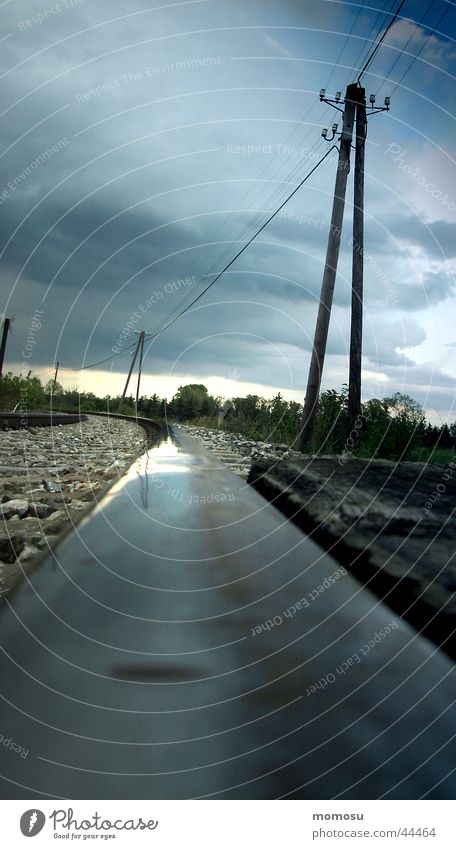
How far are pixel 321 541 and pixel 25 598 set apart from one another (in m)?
1.76

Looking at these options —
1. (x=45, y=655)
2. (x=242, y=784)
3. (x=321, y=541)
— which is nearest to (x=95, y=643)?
(x=45, y=655)

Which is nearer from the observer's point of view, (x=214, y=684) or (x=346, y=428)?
(x=214, y=684)

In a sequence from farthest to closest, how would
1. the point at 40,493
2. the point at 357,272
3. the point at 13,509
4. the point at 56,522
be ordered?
the point at 357,272 → the point at 40,493 → the point at 13,509 → the point at 56,522

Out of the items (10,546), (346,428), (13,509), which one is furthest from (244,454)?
(10,546)

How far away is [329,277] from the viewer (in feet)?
35.4

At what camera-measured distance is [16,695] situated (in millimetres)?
1650

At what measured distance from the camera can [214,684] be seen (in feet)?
5.71
